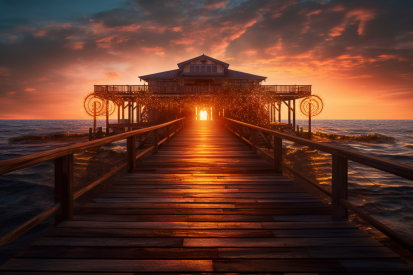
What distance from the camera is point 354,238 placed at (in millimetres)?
2535

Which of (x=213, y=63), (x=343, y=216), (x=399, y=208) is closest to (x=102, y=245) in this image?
(x=343, y=216)

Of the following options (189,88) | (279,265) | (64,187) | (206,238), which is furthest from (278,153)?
(189,88)

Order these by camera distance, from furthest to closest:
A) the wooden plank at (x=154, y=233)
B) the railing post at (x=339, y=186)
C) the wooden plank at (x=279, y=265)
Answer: the railing post at (x=339, y=186), the wooden plank at (x=154, y=233), the wooden plank at (x=279, y=265)

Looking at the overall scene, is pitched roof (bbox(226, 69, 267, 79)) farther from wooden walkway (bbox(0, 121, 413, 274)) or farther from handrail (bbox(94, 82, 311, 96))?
wooden walkway (bbox(0, 121, 413, 274))

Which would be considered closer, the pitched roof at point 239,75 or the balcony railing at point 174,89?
the balcony railing at point 174,89

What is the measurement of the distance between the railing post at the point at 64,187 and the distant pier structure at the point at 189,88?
85.2 feet

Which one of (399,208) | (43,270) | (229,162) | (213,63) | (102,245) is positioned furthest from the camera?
(213,63)

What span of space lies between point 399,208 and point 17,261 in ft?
36.8

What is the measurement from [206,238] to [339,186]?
1663mm

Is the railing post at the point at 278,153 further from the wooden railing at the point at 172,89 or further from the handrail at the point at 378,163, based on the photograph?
the wooden railing at the point at 172,89

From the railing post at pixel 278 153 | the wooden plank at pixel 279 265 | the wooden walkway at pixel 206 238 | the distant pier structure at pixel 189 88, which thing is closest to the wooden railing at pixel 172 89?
the distant pier structure at pixel 189 88

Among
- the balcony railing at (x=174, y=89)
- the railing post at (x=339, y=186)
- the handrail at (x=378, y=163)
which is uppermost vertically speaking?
the balcony railing at (x=174, y=89)

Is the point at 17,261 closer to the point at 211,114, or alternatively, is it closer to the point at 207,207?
the point at 207,207

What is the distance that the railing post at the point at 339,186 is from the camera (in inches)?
113
